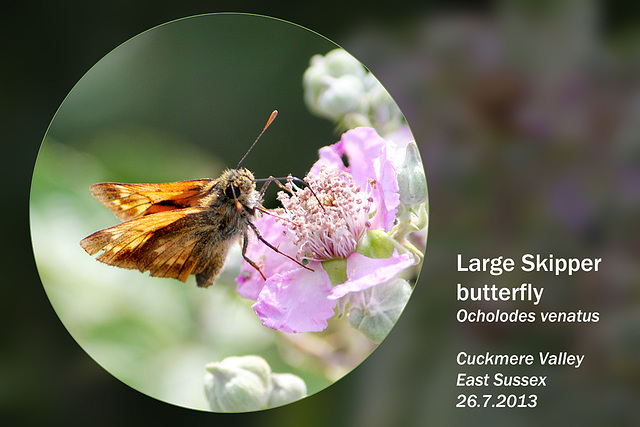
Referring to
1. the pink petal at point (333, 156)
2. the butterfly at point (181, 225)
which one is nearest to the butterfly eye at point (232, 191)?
the butterfly at point (181, 225)

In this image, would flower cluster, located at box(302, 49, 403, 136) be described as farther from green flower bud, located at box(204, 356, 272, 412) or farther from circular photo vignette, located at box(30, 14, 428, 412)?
green flower bud, located at box(204, 356, 272, 412)

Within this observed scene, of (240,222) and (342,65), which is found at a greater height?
(342,65)

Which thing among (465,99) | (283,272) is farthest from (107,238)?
(465,99)

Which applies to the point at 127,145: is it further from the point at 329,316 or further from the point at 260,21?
the point at 329,316

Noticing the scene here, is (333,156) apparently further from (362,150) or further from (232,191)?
(232,191)

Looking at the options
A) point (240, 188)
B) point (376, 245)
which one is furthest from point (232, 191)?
point (376, 245)

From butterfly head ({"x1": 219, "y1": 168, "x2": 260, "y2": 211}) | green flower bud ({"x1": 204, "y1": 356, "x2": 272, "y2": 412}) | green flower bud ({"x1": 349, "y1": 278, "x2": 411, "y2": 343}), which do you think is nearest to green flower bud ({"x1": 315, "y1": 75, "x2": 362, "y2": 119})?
butterfly head ({"x1": 219, "y1": 168, "x2": 260, "y2": 211})

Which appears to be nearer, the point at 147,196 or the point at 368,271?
the point at 368,271
